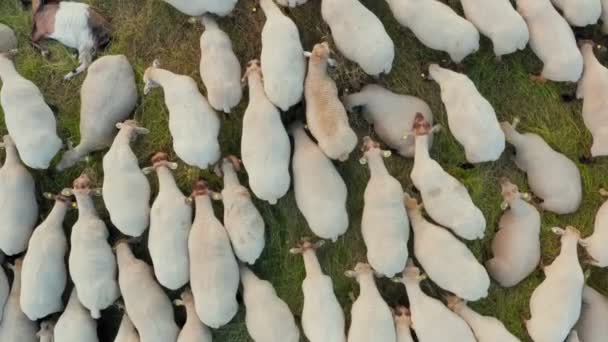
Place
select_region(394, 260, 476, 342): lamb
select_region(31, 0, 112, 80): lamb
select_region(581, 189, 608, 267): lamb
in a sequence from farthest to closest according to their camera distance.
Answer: select_region(31, 0, 112, 80): lamb
select_region(581, 189, 608, 267): lamb
select_region(394, 260, 476, 342): lamb

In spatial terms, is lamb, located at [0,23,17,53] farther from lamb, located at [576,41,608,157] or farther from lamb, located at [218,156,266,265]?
lamb, located at [576,41,608,157]

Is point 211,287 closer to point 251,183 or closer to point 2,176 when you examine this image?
point 251,183

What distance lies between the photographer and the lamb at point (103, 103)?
332cm

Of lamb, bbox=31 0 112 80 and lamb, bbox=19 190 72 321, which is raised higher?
lamb, bbox=31 0 112 80

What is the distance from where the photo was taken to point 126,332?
3.19m

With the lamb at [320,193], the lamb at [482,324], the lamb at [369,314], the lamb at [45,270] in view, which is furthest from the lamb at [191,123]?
the lamb at [482,324]

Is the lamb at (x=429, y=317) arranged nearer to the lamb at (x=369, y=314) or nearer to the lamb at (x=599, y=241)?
the lamb at (x=369, y=314)

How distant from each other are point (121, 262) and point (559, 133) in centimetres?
231

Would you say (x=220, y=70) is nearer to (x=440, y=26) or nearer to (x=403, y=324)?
(x=440, y=26)

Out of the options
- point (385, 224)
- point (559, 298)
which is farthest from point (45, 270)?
point (559, 298)

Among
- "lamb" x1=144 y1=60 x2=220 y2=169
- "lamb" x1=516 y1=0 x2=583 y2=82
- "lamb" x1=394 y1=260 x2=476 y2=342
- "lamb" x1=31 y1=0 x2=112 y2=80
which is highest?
"lamb" x1=516 y1=0 x2=583 y2=82

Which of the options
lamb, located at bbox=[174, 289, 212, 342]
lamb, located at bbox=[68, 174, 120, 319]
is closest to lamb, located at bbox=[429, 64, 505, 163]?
lamb, located at bbox=[174, 289, 212, 342]

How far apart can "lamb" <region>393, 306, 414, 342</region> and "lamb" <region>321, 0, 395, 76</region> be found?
1159 mm

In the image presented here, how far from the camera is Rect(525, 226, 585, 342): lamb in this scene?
301 cm
